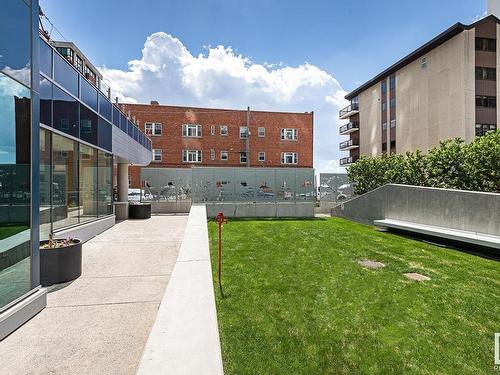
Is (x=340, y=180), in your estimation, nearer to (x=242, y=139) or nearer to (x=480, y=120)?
(x=480, y=120)

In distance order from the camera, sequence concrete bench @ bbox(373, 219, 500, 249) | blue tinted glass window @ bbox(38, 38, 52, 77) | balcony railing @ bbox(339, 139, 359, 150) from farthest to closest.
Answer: balcony railing @ bbox(339, 139, 359, 150) → concrete bench @ bbox(373, 219, 500, 249) → blue tinted glass window @ bbox(38, 38, 52, 77)

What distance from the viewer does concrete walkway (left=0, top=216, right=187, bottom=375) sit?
376 cm

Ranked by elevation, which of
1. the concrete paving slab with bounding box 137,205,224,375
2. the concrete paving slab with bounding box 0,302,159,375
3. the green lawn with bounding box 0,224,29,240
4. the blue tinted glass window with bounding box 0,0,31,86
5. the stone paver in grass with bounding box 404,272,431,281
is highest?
the blue tinted glass window with bounding box 0,0,31,86

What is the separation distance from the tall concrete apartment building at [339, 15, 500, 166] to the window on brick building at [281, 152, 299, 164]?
12354 mm

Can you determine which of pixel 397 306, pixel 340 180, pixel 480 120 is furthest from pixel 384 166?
pixel 397 306

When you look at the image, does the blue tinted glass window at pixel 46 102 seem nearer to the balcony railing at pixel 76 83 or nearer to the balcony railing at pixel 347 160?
the balcony railing at pixel 76 83

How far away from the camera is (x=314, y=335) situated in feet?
15.6

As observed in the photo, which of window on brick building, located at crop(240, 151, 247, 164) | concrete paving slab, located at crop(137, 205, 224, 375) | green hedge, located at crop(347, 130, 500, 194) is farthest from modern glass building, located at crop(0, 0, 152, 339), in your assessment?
window on brick building, located at crop(240, 151, 247, 164)

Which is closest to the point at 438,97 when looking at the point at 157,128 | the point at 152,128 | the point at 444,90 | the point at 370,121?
the point at 444,90

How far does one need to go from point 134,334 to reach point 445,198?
41.6ft

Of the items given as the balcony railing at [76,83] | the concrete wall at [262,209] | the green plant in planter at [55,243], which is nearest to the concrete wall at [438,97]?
the concrete wall at [262,209]

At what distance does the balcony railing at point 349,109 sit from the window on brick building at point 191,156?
90.1 feet

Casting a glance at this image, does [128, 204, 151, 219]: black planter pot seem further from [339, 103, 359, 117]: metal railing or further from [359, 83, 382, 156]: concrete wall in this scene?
[339, 103, 359, 117]: metal railing

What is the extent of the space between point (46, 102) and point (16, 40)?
13.3 ft
